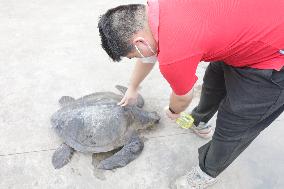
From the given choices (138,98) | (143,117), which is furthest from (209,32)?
(138,98)

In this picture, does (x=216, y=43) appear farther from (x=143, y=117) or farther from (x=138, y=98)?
(x=138, y=98)

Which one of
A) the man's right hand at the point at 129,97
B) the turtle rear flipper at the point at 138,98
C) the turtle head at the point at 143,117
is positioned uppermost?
the man's right hand at the point at 129,97

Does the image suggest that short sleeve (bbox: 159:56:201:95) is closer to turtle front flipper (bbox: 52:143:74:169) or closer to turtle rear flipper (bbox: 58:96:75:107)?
turtle front flipper (bbox: 52:143:74:169)

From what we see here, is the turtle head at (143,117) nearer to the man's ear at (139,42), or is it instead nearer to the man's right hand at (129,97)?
the man's right hand at (129,97)

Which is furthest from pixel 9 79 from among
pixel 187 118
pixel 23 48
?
pixel 187 118

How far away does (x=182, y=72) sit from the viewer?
1.58 metres

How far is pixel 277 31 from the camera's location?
1.65m

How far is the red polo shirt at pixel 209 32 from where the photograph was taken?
5.00 ft

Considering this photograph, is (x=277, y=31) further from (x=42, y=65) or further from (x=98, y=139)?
(x=42, y=65)

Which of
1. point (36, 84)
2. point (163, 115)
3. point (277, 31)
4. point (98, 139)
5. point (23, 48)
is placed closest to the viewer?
point (277, 31)

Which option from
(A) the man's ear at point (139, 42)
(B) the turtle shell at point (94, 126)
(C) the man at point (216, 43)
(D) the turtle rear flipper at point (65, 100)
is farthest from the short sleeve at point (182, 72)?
(D) the turtle rear flipper at point (65, 100)

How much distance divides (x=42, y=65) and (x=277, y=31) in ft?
7.29

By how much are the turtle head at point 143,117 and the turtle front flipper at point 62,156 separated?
51 centimetres

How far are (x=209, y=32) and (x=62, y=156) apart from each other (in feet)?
4.77
